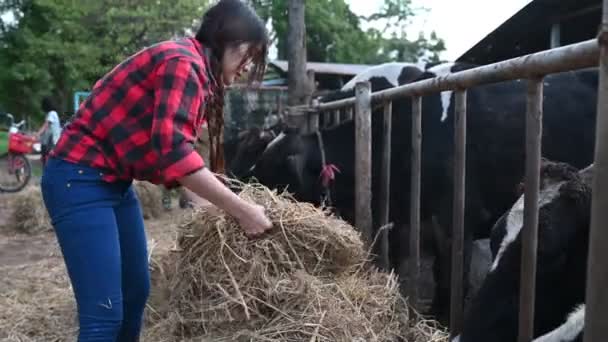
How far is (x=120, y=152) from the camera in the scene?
187 cm

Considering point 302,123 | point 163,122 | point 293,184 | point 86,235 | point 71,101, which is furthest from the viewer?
point 71,101

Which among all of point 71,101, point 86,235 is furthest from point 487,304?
point 71,101

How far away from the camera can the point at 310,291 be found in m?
2.48

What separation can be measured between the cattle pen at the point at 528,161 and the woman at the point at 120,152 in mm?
864

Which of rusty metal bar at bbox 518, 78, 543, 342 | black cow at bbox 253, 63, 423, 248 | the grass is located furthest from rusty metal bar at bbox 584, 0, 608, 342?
the grass

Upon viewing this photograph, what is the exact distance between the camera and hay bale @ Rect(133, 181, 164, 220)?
26.2 feet

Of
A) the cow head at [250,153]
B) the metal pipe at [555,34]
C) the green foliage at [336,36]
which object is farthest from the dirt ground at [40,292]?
the green foliage at [336,36]

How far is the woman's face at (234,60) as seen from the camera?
6.48 feet

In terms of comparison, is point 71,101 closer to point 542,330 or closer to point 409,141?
point 409,141

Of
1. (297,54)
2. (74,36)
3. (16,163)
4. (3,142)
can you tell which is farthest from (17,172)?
(74,36)

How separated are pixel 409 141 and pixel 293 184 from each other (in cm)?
106

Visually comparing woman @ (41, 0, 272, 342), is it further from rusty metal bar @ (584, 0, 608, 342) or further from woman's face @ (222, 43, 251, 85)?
rusty metal bar @ (584, 0, 608, 342)

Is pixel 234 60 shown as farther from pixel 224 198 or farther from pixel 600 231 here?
pixel 600 231

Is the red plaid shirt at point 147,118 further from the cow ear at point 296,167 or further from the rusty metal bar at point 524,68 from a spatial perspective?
the cow ear at point 296,167
